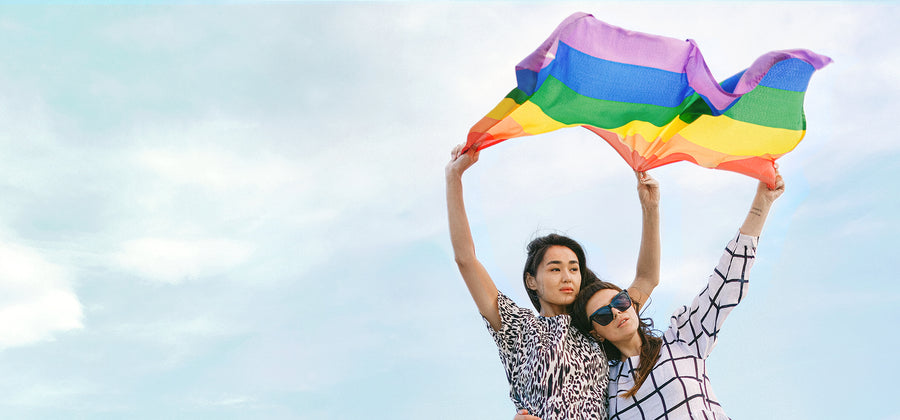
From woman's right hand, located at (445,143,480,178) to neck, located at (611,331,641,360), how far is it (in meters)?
1.64

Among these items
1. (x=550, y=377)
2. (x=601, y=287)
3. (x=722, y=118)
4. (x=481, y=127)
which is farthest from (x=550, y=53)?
(x=550, y=377)

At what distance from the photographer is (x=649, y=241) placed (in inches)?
236

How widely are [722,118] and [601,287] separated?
1448mm

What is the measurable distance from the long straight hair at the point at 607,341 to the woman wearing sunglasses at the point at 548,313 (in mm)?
84

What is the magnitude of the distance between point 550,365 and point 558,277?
0.76 m

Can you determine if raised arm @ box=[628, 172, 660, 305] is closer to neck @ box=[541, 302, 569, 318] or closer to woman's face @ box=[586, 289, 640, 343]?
woman's face @ box=[586, 289, 640, 343]

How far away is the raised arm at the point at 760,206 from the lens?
17.6ft

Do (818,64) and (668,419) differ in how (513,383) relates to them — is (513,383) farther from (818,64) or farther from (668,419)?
(818,64)

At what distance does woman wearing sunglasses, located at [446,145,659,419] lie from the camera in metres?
5.08

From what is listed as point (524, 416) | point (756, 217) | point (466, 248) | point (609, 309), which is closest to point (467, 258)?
point (466, 248)

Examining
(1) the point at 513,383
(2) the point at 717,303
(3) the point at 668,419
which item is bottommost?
(3) the point at 668,419

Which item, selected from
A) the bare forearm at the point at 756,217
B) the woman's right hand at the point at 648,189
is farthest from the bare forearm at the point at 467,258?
the bare forearm at the point at 756,217

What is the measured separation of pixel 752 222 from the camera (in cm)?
539

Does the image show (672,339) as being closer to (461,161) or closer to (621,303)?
(621,303)
